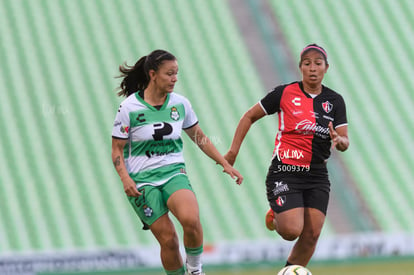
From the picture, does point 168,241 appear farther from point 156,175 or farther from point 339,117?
point 339,117

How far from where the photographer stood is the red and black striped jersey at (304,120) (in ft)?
26.7

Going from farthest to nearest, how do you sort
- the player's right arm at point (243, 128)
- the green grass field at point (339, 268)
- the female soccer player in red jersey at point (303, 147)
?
the green grass field at point (339, 268) → the player's right arm at point (243, 128) → the female soccer player in red jersey at point (303, 147)

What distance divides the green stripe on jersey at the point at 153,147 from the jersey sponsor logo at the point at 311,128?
1355mm

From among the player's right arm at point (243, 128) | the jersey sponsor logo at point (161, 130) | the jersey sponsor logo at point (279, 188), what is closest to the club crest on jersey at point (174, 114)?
the jersey sponsor logo at point (161, 130)

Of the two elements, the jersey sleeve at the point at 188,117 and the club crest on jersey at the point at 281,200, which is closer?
the jersey sleeve at the point at 188,117

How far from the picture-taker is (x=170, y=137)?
770 cm

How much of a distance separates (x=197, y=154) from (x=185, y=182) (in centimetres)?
904

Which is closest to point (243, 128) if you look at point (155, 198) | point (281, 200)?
point (281, 200)

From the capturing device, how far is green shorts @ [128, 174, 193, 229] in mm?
7633

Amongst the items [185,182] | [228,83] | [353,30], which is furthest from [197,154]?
[185,182]

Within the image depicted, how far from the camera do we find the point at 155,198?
7.65 m

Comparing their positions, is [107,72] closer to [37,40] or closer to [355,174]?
[37,40]

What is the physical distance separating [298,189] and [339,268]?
6900mm

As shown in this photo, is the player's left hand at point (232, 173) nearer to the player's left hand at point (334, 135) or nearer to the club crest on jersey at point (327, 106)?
the player's left hand at point (334, 135)
